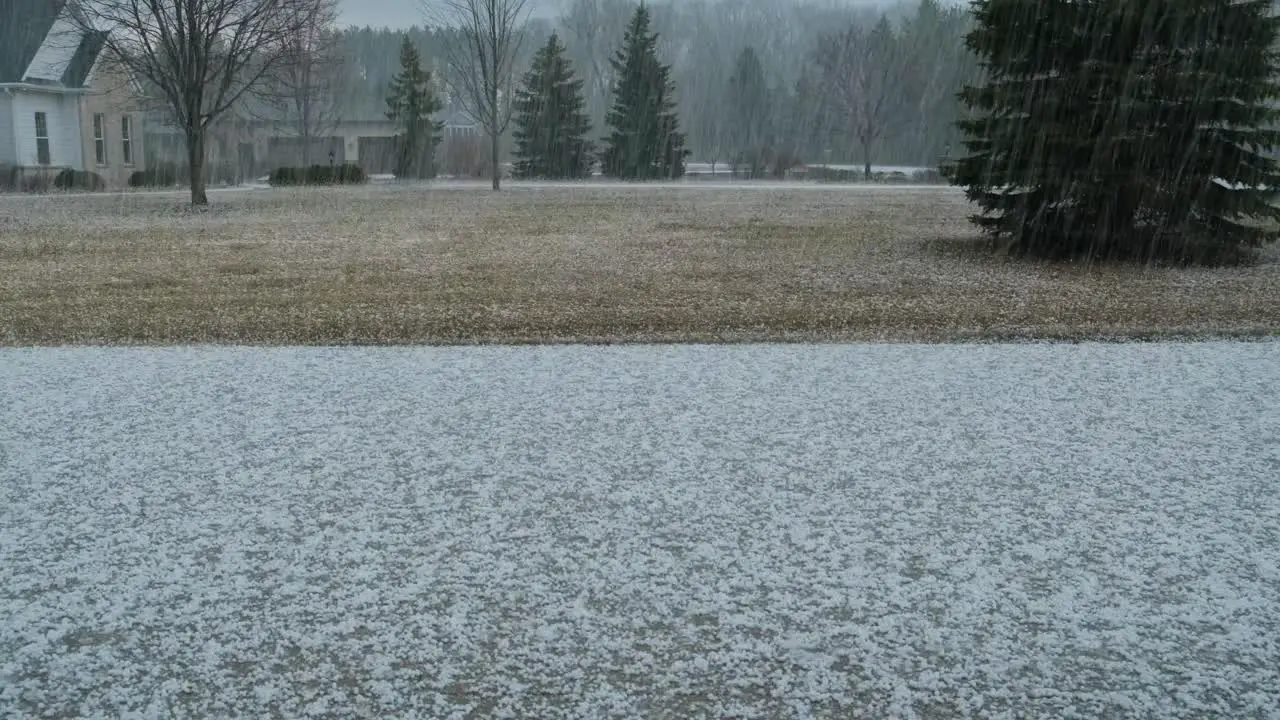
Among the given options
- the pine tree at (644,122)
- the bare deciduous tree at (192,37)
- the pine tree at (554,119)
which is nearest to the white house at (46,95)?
the bare deciduous tree at (192,37)

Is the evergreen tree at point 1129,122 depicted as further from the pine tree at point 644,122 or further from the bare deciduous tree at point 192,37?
the pine tree at point 644,122

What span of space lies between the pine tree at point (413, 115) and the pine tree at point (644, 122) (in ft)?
23.2

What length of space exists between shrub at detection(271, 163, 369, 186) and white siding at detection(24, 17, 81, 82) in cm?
598

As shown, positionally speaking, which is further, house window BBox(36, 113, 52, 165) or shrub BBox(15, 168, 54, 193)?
house window BBox(36, 113, 52, 165)

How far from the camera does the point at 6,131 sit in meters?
23.9

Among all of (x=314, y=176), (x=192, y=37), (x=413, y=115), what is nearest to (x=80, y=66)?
(x=314, y=176)

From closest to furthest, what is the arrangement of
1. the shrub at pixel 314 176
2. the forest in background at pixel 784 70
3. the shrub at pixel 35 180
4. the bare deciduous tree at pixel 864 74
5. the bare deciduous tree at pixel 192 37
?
1. the bare deciduous tree at pixel 192 37
2. the shrub at pixel 35 180
3. the shrub at pixel 314 176
4. the bare deciduous tree at pixel 864 74
5. the forest in background at pixel 784 70

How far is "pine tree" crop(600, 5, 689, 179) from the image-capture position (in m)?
37.6

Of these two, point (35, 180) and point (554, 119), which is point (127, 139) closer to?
point (35, 180)

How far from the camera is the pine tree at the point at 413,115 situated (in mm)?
37406

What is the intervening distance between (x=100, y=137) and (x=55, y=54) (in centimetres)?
250

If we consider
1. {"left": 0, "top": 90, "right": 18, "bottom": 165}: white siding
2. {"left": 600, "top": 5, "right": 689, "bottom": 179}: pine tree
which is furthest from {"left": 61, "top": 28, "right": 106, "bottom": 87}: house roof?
{"left": 600, "top": 5, "right": 689, "bottom": 179}: pine tree

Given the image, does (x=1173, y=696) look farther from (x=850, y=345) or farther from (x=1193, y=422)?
(x=850, y=345)

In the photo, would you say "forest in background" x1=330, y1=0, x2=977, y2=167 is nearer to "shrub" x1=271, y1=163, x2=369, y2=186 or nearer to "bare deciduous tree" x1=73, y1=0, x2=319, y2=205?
"shrub" x1=271, y1=163, x2=369, y2=186
